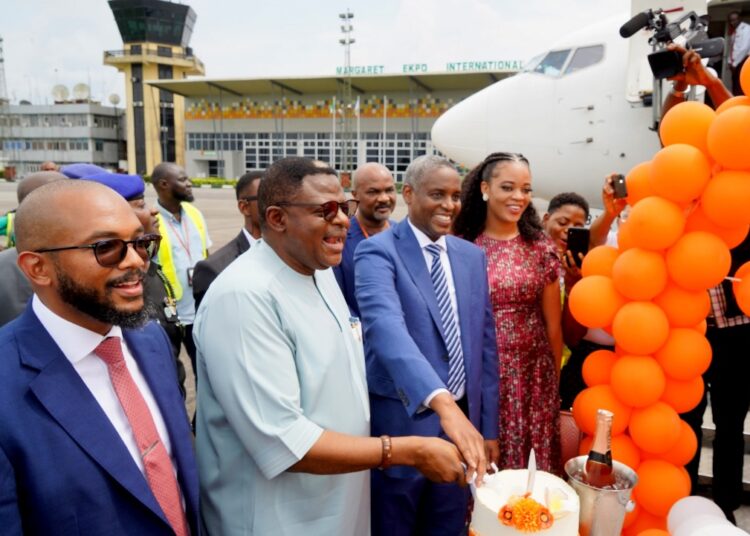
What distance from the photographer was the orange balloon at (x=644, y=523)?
8.72 feet

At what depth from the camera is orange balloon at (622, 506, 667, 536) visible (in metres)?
2.66

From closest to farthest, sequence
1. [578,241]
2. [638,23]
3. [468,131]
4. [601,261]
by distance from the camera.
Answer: [601,261] → [578,241] → [638,23] → [468,131]

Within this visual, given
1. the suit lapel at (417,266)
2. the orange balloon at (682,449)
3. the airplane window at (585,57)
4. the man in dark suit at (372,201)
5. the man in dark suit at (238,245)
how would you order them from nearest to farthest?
the suit lapel at (417,266) → the orange balloon at (682,449) → the man in dark suit at (238,245) → the man in dark suit at (372,201) → the airplane window at (585,57)

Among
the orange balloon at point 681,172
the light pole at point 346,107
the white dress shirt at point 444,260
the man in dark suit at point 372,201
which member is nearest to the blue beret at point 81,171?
the man in dark suit at point 372,201

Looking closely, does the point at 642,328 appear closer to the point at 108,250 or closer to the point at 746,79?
the point at 746,79

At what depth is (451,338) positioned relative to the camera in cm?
254

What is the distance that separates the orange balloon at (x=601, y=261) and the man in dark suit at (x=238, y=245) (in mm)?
1877

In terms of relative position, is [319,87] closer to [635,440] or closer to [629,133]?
[629,133]

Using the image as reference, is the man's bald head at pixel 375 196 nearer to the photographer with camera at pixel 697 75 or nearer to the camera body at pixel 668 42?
the camera body at pixel 668 42

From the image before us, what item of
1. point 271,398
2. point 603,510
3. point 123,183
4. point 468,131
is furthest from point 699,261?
point 468,131

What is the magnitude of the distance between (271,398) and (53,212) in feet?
2.57

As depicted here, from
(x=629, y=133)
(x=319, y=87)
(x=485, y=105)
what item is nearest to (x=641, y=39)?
(x=629, y=133)

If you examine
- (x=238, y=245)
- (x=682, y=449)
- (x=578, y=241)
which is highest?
(x=578, y=241)

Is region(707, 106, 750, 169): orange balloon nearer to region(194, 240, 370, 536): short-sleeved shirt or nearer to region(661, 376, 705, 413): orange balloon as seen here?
region(661, 376, 705, 413): orange balloon
